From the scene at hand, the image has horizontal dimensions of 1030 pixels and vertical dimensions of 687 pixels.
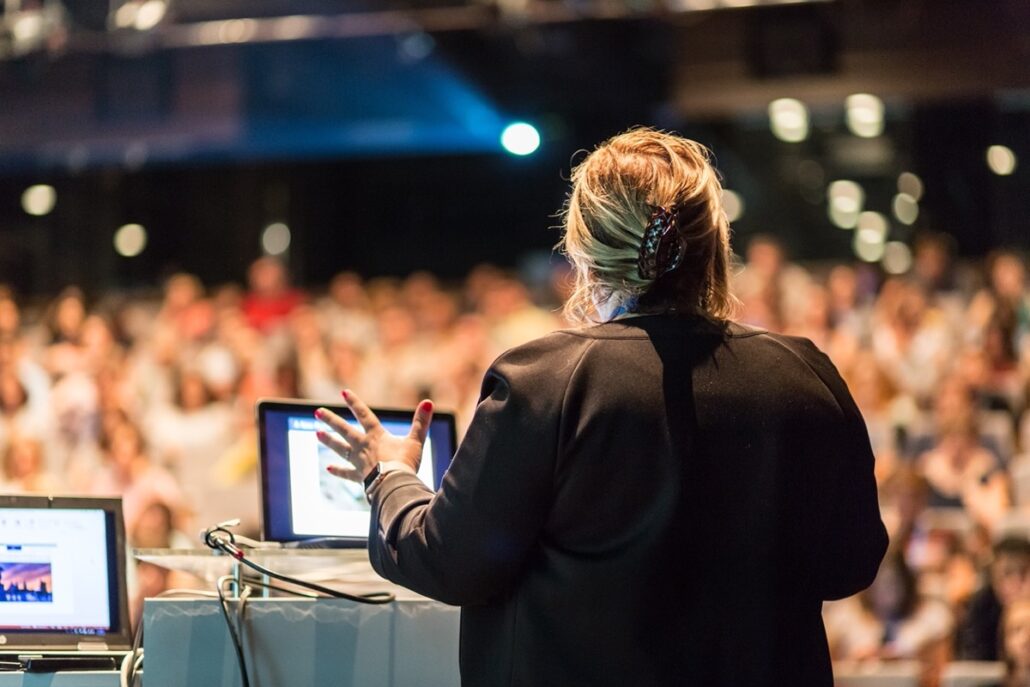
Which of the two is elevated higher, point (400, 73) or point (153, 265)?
point (400, 73)

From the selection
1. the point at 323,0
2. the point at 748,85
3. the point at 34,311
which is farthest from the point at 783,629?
the point at 34,311

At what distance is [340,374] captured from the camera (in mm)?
7059

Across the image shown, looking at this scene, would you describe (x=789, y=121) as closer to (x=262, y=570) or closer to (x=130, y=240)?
(x=130, y=240)

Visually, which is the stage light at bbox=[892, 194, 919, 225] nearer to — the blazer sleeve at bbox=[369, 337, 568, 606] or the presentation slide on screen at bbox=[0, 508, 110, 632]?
the presentation slide on screen at bbox=[0, 508, 110, 632]

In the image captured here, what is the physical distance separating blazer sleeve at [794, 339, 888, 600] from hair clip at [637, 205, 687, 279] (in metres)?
0.23

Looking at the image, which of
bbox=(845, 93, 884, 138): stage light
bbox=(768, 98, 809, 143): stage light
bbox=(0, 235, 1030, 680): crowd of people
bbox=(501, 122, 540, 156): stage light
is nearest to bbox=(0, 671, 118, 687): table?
bbox=(0, 235, 1030, 680): crowd of people

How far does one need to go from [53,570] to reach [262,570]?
462 mm

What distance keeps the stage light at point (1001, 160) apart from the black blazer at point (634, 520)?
23.5ft

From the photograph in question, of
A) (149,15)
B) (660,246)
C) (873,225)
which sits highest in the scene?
(149,15)

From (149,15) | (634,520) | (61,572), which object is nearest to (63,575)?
(61,572)

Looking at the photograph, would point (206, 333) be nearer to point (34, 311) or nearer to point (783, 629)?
point (34, 311)

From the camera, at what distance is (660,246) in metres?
1.60

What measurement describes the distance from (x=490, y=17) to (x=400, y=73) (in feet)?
4.48

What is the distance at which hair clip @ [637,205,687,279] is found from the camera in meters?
1.60
